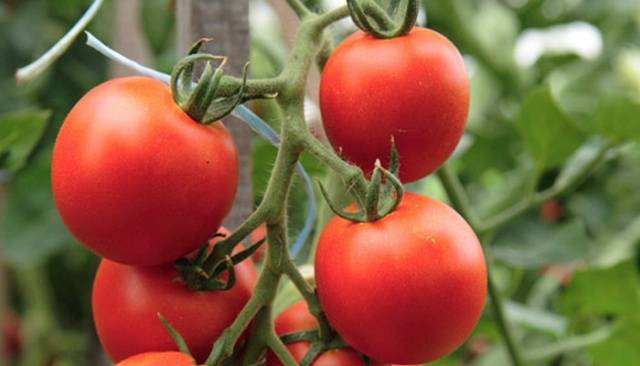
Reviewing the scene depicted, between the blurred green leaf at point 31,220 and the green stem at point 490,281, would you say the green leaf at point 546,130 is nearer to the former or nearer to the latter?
the green stem at point 490,281

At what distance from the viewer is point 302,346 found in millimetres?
558

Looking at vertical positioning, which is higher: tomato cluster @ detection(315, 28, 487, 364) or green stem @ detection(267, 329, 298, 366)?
tomato cluster @ detection(315, 28, 487, 364)

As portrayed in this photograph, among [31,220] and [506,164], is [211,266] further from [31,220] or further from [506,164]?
[506,164]

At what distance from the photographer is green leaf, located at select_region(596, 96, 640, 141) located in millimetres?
902

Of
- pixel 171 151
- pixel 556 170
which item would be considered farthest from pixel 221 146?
pixel 556 170

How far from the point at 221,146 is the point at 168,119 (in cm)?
3

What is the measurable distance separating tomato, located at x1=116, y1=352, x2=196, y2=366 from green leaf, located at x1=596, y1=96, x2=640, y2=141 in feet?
1.71

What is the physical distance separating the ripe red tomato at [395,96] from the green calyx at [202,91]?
0.05 meters

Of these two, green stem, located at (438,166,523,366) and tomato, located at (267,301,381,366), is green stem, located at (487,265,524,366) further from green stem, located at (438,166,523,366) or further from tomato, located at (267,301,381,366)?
tomato, located at (267,301,381,366)

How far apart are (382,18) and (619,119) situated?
1.52 feet

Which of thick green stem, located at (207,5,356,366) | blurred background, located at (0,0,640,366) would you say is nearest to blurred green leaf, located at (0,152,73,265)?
blurred background, located at (0,0,640,366)

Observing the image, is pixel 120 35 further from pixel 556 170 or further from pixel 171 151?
pixel 556 170

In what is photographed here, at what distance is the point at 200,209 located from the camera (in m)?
0.50

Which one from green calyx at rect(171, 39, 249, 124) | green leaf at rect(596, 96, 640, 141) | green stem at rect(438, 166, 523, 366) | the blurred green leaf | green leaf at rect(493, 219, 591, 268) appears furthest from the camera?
the blurred green leaf
